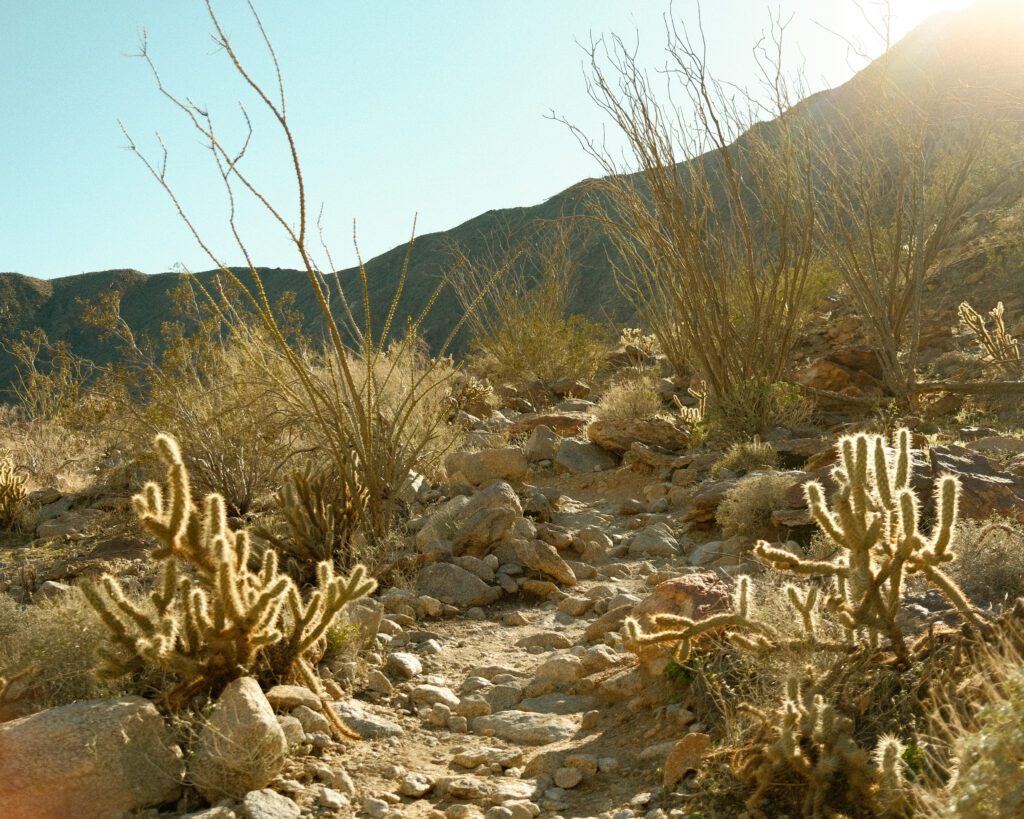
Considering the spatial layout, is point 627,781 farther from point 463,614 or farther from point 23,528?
point 23,528

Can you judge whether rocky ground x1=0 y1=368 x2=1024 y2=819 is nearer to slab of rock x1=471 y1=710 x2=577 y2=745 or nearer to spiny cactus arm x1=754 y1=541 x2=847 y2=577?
slab of rock x1=471 y1=710 x2=577 y2=745

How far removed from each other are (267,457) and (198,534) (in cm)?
449

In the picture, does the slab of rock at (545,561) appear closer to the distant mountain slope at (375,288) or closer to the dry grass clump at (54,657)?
the dry grass clump at (54,657)

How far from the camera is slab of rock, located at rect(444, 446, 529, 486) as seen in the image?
8148 mm

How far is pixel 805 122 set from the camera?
9664 mm

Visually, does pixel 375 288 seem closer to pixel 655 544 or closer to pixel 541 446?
pixel 541 446

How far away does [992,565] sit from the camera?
12.3 feet

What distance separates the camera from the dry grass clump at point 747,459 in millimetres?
7602

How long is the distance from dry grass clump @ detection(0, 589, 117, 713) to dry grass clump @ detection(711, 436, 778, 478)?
504 cm

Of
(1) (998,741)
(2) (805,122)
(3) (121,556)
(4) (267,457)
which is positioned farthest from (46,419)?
(1) (998,741)

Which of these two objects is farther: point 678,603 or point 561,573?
point 561,573

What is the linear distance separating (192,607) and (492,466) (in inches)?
194

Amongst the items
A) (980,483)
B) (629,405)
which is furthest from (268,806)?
(629,405)

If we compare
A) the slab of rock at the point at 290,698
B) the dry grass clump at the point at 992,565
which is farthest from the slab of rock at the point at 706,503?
the slab of rock at the point at 290,698
